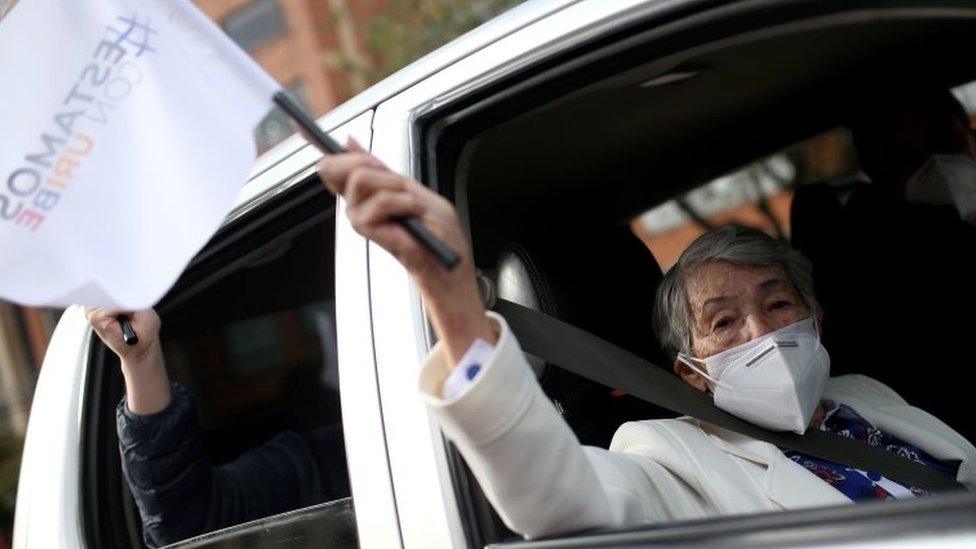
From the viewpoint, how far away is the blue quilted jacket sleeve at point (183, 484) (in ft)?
8.48

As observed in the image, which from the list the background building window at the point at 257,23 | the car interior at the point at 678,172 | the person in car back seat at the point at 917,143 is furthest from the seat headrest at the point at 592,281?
the background building window at the point at 257,23

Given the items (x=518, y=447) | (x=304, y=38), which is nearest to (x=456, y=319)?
(x=518, y=447)

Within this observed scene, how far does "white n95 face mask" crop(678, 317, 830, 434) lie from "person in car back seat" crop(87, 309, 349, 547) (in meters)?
0.94

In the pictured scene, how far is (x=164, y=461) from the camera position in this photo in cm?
260

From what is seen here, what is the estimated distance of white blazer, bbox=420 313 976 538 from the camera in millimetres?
1646

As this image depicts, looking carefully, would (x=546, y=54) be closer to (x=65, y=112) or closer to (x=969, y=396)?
(x=65, y=112)

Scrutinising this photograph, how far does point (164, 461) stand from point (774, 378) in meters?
1.23

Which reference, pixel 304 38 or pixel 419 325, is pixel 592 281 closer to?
pixel 419 325

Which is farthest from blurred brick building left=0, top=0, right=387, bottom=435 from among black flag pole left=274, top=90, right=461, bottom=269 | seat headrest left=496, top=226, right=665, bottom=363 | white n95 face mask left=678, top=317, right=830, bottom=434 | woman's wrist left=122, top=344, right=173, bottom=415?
black flag pole left=274, top=90, right=461, bottom=269

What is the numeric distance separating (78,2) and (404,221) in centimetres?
59

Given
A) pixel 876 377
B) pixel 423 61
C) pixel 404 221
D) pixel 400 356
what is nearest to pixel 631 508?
pixel 400 356

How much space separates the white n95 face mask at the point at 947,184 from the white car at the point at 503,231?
24cm

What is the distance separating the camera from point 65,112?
1.73 metres

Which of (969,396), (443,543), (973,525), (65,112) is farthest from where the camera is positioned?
(969,396)
